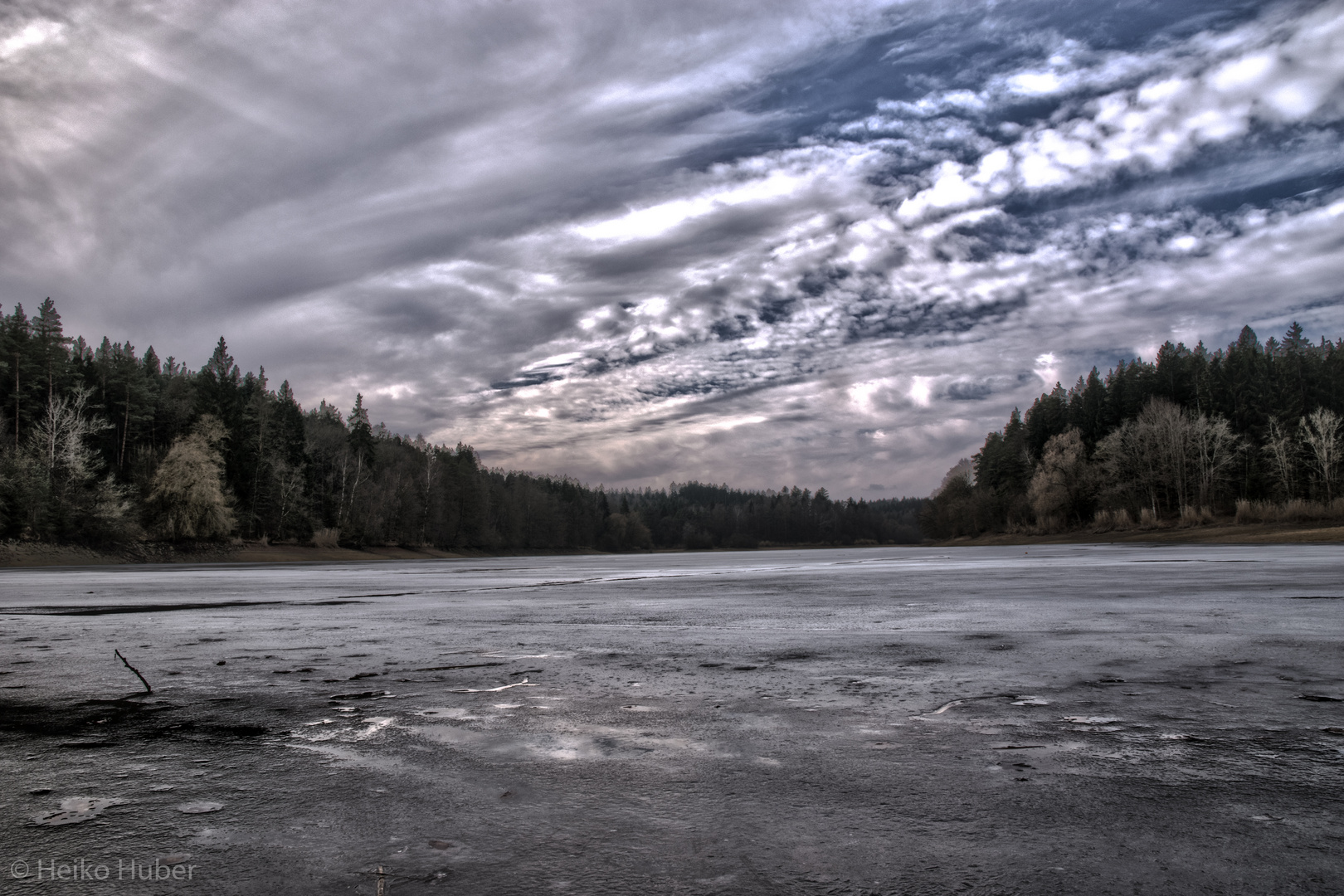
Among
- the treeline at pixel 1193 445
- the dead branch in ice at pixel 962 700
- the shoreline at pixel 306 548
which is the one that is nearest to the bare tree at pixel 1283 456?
the treeline at pixel 1193 445

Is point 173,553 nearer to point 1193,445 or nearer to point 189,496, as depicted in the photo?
point 189,496

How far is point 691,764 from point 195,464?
6474cm

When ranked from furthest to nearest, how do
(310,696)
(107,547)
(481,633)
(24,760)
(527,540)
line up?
(527,540), (107,547), (481,633), (310,696), (24,760)

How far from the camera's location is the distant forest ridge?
5088 centimetres

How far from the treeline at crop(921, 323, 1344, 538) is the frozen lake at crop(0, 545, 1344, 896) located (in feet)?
209

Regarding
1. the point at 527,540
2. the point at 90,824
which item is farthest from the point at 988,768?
the point at 527,540

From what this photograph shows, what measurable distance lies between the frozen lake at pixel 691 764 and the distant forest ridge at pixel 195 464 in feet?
181

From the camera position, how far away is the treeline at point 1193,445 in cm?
6506

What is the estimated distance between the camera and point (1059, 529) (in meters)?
81.5

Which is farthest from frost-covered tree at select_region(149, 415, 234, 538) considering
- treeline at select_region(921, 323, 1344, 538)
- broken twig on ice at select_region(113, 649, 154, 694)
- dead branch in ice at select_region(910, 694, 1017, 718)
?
treeline at select_region(921, 323, 1344, 538)

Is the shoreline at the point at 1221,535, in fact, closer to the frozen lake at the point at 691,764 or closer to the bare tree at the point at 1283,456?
the bare tree at the point at 1283,456

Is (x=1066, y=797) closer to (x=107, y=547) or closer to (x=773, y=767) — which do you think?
(x=773, y=767)

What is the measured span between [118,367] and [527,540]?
67.1m

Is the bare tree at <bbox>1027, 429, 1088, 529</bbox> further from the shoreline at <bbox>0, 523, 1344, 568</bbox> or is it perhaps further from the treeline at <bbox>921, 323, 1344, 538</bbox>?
the shoreline at <bbox>0, 523, 1344, 568</bbox>
